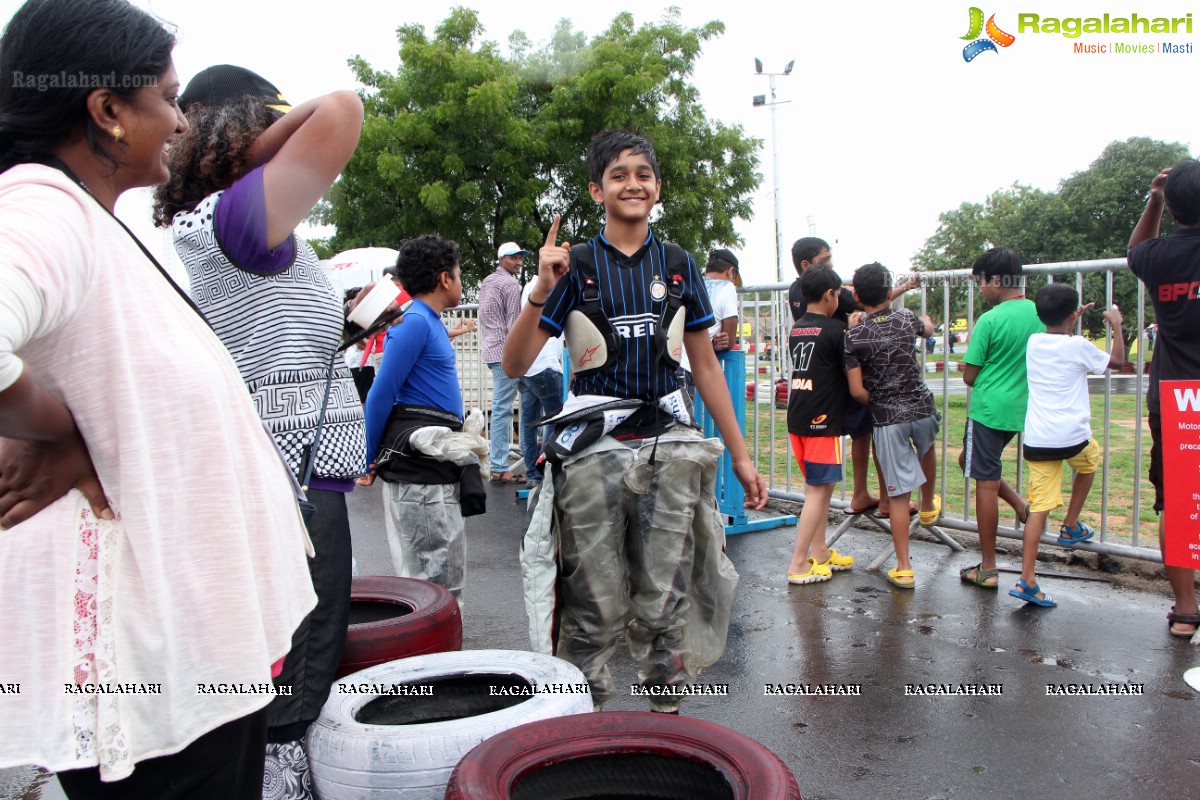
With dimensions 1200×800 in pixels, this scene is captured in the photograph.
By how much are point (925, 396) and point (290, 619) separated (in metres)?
4.61

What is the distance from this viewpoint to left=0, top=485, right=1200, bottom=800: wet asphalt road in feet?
10.4

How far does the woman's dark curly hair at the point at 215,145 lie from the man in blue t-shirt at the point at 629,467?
1.02 metres

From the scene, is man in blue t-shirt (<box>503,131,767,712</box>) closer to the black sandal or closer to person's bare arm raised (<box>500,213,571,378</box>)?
person's bare arm raised (<box>500,213,571,378</box>)

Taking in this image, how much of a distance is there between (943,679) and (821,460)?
5.72 ft

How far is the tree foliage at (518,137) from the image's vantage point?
19.9 metres

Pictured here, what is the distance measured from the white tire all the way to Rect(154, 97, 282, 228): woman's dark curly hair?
4.68 ft

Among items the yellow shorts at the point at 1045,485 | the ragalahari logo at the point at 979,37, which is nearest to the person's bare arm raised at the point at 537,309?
the yellow shorts at the point at 1045,485

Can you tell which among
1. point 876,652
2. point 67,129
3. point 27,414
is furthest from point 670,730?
point 876,652

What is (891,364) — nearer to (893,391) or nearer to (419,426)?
(893,391)

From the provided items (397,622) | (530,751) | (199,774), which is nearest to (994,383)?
(397,622)

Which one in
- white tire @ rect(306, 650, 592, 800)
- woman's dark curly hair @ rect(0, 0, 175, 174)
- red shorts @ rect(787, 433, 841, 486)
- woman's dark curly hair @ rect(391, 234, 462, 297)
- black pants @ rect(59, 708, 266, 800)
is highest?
woman's dark curly hair @ rect(0, 0, 175, 174)

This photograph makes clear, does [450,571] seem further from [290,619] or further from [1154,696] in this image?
[1154,696]

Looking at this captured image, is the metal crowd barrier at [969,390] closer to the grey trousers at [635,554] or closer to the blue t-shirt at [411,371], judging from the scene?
the blue t-shirt at [411,371]

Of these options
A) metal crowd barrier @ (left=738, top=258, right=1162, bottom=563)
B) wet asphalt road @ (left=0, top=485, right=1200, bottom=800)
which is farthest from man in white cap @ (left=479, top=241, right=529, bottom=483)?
wet asphalt road @ (left=0, top=485, right=1200, bottom=800)
